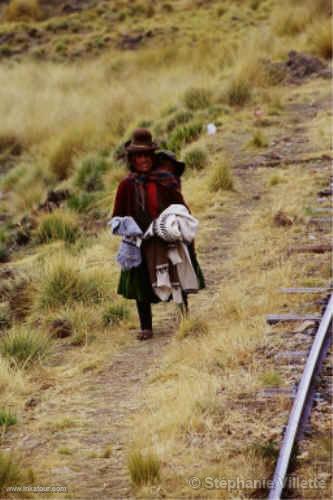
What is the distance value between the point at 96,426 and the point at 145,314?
6.71 feet

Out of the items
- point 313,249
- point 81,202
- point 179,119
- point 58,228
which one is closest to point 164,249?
point 313,249

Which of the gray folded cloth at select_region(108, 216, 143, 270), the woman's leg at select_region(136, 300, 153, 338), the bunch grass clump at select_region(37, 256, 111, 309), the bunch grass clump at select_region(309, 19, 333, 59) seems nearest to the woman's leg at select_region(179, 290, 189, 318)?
the woman's leg at select_region(136, 300, 153, 338)

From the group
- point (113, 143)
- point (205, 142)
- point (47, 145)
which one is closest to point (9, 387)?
point (205, 142)

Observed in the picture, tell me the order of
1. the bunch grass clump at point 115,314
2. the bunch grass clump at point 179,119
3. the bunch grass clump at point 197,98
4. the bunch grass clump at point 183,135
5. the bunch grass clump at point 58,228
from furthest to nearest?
the bunch grass clump at point 197,98 < the bunch grass clump at point 179,119 < the bunch grass clump at point 183,135 < the bunch grass clump at point 58,228 < the bunch grass clump at point 115,314

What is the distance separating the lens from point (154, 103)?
23.6 m

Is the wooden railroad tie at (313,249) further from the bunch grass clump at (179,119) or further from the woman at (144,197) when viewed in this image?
the bunch grass clump at (179,119)

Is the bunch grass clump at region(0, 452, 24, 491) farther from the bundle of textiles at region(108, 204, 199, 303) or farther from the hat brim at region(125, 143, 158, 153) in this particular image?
the hat brim at region(125, 143, 158, 153)

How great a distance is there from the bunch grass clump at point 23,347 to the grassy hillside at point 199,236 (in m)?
0.02

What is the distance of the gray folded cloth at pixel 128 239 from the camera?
331 inches

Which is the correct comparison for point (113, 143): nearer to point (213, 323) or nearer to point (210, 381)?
point (213, 323)

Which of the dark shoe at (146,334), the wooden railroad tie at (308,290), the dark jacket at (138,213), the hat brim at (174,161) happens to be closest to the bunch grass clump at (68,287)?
the dark shoe at (146,334)

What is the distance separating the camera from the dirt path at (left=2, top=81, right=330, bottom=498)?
6.11 metres

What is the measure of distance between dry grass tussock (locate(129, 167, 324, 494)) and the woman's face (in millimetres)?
1395

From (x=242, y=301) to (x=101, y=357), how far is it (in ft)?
4.67
